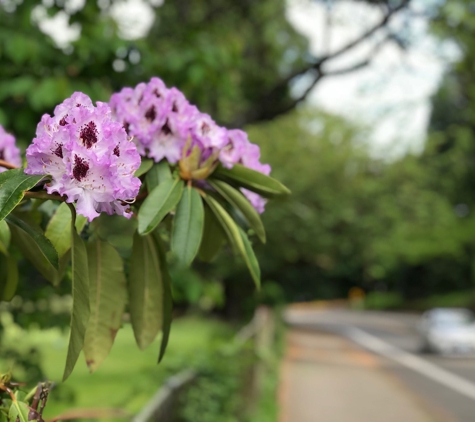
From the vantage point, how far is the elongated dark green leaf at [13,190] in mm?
1115

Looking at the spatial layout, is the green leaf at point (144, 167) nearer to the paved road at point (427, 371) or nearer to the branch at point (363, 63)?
the branch at point (363, 63)

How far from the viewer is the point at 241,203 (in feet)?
5.25

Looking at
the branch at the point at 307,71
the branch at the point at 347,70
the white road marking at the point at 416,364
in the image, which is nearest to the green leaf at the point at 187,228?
the branch at the point at 307,71

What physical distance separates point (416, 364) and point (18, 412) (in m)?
15.5

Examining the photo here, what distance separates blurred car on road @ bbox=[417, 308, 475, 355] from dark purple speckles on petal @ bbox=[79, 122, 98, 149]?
1731cm

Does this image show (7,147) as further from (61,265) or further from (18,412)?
(18,412)

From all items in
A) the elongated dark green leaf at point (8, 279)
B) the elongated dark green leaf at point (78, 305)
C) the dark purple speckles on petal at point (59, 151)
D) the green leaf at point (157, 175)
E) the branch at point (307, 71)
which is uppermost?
the branch at point (307, 71)

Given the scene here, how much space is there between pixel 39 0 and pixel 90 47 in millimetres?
404

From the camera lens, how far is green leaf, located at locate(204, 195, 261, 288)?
153 cm

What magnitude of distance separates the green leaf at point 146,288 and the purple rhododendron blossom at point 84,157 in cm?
39

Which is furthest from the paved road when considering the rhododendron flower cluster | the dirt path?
the rhododendron flower cluster

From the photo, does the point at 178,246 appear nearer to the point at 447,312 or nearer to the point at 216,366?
the point at 216,366

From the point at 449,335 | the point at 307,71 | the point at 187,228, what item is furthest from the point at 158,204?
the point at 449,335

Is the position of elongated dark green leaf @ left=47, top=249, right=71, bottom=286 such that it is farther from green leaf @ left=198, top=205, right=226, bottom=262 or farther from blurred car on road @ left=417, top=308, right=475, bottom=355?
blurred car on road @ left=417, top=308, right=475, bottom=355
